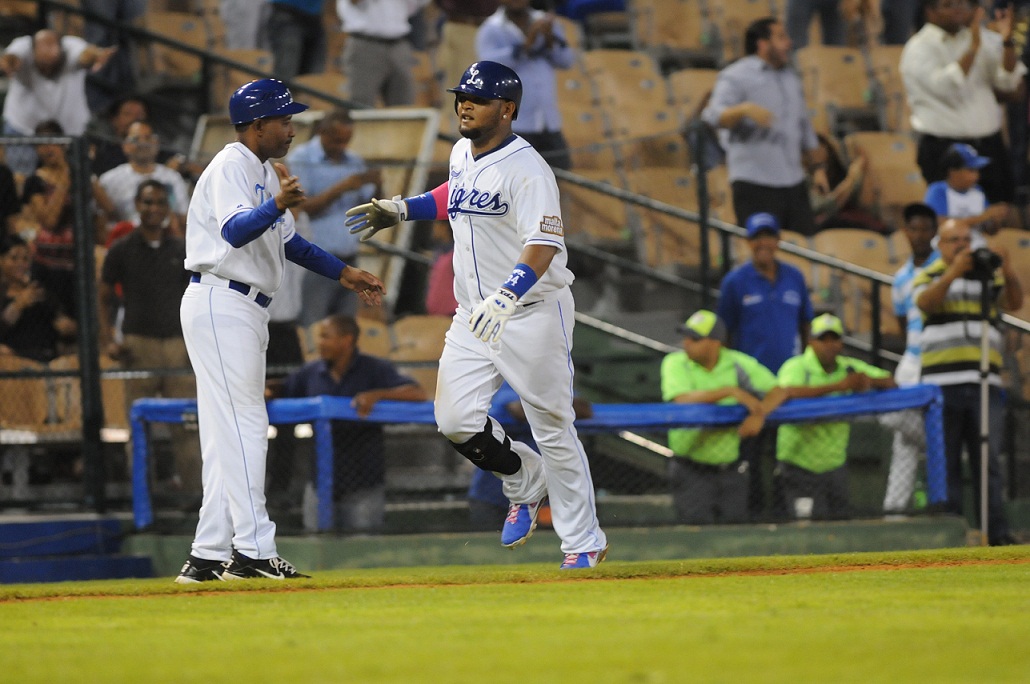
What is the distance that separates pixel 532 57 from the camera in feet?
40.2

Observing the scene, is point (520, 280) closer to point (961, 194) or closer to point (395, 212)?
point (395, 212)

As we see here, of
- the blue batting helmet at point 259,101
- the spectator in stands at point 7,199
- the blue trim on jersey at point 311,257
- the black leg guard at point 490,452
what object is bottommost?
the black leg guard at point 490,452

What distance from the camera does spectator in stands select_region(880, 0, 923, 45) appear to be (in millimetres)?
15172

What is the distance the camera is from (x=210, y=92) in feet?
43.9

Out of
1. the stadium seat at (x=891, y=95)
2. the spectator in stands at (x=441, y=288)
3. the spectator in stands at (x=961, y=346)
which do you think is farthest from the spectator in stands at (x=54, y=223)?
the stadium seat at (x=891, y=95)

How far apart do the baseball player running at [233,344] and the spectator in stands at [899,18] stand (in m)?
9.50

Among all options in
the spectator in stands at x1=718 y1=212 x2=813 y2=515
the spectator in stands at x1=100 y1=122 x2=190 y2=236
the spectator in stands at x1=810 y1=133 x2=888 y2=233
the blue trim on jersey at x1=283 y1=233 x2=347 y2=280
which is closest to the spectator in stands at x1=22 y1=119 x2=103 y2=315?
the spectator in stands at x1=100 y1=122 x2=190 y2=236

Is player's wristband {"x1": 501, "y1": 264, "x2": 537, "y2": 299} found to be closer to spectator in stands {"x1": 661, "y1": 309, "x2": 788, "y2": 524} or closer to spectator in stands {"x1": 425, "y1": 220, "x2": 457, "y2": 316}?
spectator in stands {"x1": 661, "y1": 309, "x2": 788, "y2": 524}

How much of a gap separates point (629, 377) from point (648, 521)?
4.99 ft

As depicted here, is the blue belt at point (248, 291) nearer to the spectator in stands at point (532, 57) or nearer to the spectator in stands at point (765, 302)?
the spectator in stands at point (765, 302)

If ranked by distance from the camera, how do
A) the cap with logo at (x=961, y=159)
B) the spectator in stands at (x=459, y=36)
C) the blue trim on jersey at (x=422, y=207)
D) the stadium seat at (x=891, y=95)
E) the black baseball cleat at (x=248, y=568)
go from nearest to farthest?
the black baseball cleat at (x=248, y=568) → the blue trim on jersey at (x=422, y=207) → the cap with logo at (x=961, y=159) → the spectator in stands at (x=459, y=36) → the stadium seat at (x=891, y=95)

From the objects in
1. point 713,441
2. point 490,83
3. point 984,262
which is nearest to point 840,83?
point 984,262

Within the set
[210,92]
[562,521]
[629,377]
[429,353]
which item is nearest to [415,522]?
[429,353]

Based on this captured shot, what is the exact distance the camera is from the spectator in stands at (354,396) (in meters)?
9.34
